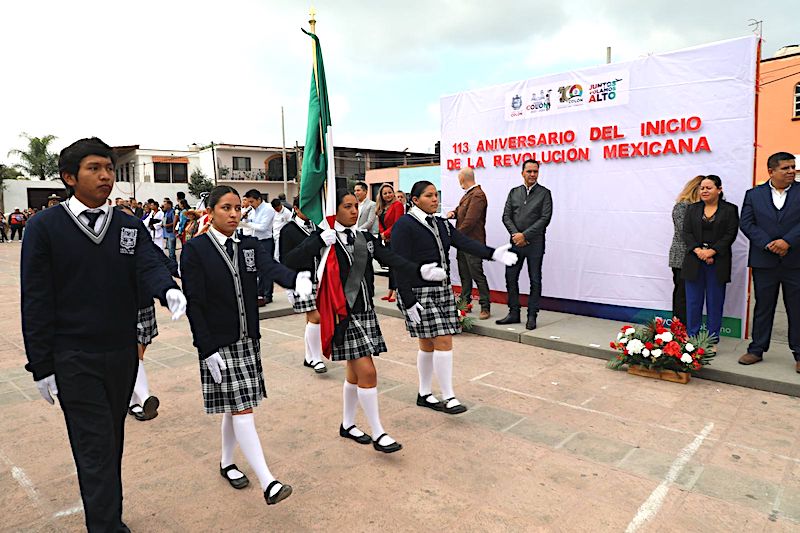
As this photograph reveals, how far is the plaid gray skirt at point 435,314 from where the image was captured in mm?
4645

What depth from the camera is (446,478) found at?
3.60 meters

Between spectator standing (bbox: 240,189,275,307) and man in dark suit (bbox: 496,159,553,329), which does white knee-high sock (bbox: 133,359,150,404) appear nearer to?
man in dark suit (bbox: 496,159,553,329)

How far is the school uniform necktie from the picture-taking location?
2756 mm

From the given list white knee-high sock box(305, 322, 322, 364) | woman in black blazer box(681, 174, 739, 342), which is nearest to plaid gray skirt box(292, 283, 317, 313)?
white knee-high sock box(305, 322, 322, 364)

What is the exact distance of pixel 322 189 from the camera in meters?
4.18

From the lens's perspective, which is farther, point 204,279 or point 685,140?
point 685,140

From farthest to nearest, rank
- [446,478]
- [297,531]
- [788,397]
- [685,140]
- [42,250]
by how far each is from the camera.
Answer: [685,140]
[788,397]
[446,478]
[297,531]
[42,250]

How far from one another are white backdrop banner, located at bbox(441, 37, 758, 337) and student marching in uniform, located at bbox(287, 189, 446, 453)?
14.9 ft

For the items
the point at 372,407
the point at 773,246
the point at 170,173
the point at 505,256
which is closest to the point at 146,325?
the point at 372,407

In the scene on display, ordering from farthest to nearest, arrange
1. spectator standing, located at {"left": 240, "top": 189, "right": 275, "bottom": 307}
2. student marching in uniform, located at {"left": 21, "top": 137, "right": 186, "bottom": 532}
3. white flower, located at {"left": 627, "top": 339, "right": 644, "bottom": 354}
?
spectator standing, located at {"left": 240, "top": 189, "right": 275, "bottom": 307}
white flower, located at {"left": 627, "top": 339, "right": 644, "bottom": 354}
student marching in uniform, located at {"left": 21, "top": 137, "right": 186, "bottom": 532}

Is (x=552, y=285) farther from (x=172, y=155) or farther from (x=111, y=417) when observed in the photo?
(x=172, y=155)

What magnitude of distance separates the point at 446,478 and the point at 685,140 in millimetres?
5189

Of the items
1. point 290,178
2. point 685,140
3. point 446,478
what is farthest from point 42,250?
point 290,178

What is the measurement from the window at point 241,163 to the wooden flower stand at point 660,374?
51199mm
